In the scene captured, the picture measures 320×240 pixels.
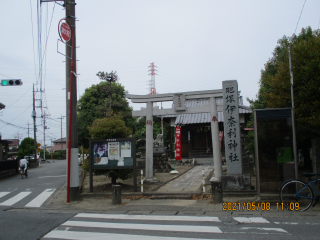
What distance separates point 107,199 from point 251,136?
10.7 metres

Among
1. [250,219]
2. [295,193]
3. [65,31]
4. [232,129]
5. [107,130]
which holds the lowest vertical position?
[250,219]

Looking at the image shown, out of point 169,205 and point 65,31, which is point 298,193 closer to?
point 169,205

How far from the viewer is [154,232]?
6168mm

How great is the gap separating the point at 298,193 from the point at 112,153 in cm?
698

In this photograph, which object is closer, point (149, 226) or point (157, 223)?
point (149, 226)

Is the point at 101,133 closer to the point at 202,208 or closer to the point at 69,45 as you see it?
the point at 69,45

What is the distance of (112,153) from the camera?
1145 cm

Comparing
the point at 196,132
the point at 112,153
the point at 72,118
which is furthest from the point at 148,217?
the point at 196,132

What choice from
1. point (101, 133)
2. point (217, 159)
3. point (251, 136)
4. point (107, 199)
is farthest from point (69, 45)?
point (251, 136)

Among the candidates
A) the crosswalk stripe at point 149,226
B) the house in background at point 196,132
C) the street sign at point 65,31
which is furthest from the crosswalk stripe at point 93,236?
the house in background at point 196,132

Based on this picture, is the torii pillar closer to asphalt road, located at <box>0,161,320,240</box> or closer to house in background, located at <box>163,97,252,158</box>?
asphalt road, located at <box>0,161,320,240</box>

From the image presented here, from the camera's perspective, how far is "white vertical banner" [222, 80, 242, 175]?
Result: 1044 centimetres

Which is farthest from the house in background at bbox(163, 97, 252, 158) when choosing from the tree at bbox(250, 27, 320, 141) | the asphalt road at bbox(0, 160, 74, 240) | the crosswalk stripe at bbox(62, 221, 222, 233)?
the crosswalk stripe at bbox(62, 221, 222, 233)

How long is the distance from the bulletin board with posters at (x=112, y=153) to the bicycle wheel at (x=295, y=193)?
5.66 metres
